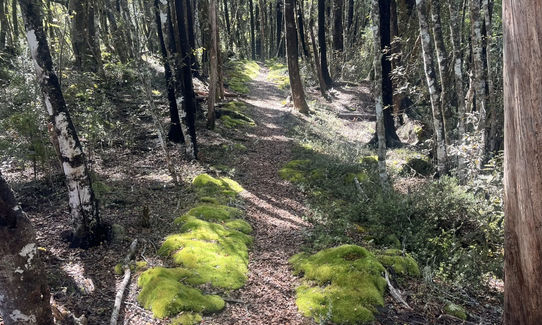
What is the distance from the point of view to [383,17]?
14.2m

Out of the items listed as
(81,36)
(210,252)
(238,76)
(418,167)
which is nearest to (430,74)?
(418,167)

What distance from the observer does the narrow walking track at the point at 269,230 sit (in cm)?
539

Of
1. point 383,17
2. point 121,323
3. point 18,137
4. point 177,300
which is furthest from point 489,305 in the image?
point 383,17

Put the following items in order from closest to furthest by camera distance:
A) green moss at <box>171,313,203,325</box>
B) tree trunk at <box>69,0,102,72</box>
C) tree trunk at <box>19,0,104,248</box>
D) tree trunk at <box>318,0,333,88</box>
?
green moss at <box>171,313,203,325</box>
tree trunk at <box>19,0,104,248</box>
tree trunk at <box>69,0,102,72</box>
tree trunk at <box>318,0,333,88</box>

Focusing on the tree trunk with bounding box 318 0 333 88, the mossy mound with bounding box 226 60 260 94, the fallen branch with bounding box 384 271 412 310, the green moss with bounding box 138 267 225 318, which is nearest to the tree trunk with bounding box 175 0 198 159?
the green moss with bounding box 138 267 225 318

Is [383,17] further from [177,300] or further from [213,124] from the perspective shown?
[177,300]

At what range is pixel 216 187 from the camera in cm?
1031

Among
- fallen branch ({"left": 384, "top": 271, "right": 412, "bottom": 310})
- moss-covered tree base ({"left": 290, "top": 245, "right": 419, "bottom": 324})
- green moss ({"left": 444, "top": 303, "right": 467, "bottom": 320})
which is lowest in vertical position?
green moss ({"left": 444, "top": 303, "right": 467, "bottom": 320})

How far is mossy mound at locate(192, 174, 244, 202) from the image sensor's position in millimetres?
9828

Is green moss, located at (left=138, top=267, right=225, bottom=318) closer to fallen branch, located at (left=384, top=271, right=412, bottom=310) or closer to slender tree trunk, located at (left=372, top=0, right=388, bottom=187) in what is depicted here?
fallen branch, located at (left=384, top=271, right=412, bottom=310)

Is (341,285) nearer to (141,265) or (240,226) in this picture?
(240,226)

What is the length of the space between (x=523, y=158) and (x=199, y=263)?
16.8 feet

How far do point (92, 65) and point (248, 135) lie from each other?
772cm

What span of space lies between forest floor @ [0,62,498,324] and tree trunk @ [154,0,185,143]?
0.78 m
